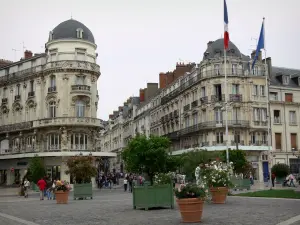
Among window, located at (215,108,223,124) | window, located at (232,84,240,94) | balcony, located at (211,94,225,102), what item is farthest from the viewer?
window, located at (232,84,240,94)

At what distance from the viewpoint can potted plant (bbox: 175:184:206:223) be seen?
40.8ft

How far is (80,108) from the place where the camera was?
5047 centimetres

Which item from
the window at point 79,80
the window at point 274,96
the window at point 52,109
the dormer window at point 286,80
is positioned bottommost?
the window at point 52,109

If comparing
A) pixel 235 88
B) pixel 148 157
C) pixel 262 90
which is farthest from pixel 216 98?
pixel 148 157

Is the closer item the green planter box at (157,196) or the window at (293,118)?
the green planter box at (157,196)

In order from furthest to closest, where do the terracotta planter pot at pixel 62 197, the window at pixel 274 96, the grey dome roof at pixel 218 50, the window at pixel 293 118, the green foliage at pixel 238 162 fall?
the window at pixel 293 118 → the window at pixel 274 96 → the grey dome roof at pixel 218 50 → the green foliage at pixel 238 162 → the terracotta planter pot at pixel 62 197

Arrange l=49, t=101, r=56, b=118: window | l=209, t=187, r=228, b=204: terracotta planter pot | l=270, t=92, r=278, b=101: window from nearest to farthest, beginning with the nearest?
l=209, t=187, r=228, b=204: terracotta planter pot
l=49, t=101, r=56, b=118: window
l=270, t=92, r=278, b=101: window

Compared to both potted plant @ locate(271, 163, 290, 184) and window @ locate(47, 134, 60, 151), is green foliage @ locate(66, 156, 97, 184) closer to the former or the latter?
window @ locate(47, 134, 60, 151)

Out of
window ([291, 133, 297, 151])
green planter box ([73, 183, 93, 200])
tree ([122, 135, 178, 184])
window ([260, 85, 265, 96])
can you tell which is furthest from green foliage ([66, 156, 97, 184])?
window ([291, 133, 297, 151])

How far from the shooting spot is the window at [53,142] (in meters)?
49.1

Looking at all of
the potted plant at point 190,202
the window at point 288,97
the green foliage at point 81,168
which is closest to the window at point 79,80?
the green foliage at point 81,168

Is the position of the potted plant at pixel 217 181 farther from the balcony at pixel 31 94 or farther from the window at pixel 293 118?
the window at pixel 293 118

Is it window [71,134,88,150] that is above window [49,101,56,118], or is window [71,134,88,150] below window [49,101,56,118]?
below

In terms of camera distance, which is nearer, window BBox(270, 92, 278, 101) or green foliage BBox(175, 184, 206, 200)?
green foliage BBox(175, 184, 206, 200)
